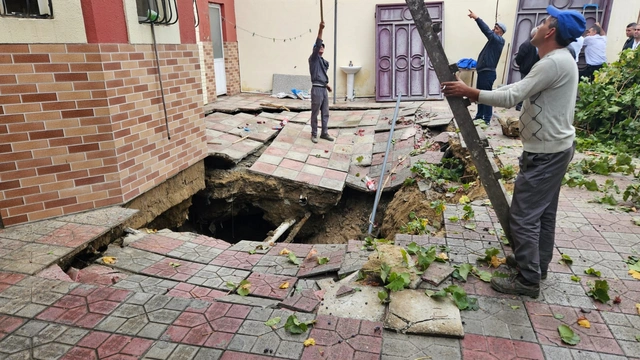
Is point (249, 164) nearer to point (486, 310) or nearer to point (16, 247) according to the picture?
point (16, 247)

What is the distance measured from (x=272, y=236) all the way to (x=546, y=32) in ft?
14.2

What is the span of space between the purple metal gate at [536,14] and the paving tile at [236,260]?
985 cm

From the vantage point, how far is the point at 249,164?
6617 millimetres

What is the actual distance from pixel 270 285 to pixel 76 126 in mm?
2485

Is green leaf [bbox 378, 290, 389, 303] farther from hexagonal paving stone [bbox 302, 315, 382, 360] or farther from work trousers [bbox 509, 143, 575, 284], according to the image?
work trousers [bbox 509, 143, 575, 284]

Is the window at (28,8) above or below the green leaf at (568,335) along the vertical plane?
above

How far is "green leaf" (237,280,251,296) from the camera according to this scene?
3.16 meters

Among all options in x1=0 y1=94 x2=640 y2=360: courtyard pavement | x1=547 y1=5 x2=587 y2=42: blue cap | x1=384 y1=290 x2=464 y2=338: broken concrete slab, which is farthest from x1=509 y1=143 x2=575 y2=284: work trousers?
x1=547 y1=5 x2=587 y2=42: blue cap

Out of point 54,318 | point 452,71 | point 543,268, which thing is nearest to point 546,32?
point 452,71

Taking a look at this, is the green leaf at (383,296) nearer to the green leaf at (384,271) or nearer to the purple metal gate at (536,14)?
the green leaf at (384,271)

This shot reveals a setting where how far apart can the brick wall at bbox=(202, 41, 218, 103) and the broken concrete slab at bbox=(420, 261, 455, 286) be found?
334 inches

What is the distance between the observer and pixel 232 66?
477 inches

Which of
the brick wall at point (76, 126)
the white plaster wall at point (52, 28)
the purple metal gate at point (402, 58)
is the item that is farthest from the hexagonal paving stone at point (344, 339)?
the purple metal gate at point (402, 58)

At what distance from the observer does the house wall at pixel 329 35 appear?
11.2 m
